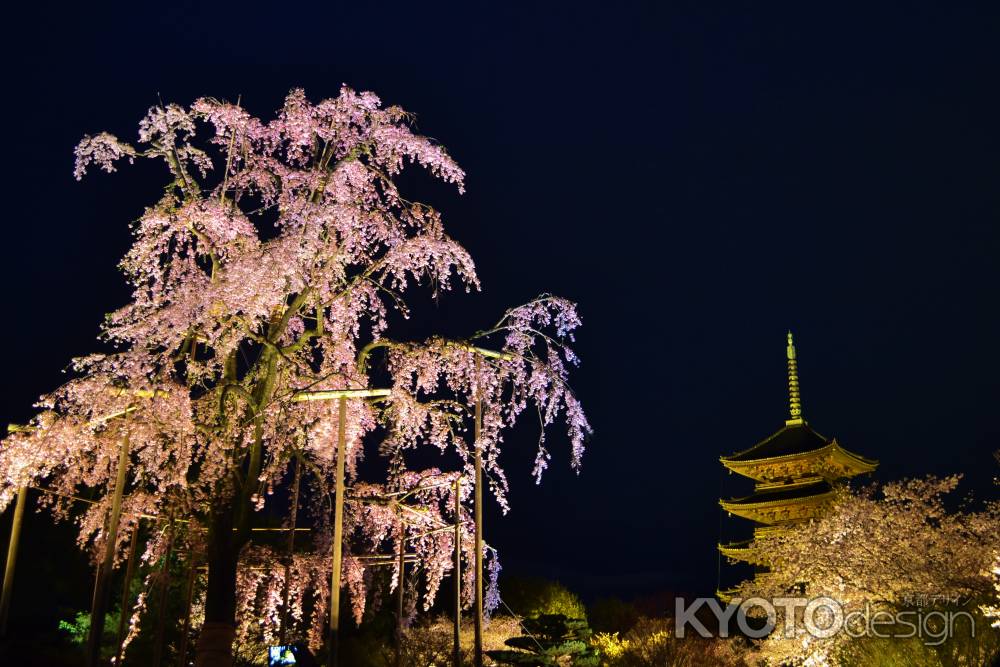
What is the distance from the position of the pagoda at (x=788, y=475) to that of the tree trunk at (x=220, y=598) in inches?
1035

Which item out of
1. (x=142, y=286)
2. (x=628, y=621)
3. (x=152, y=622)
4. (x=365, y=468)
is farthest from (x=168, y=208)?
(x=628, y=621)

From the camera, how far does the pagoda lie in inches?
1401

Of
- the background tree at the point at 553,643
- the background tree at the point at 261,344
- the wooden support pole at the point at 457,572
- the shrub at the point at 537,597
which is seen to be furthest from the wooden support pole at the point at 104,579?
→ the shrub at the point at 537,597

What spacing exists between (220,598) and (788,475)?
3021cm

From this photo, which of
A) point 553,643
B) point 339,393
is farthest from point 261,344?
point 553,643

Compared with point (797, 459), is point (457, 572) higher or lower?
lower

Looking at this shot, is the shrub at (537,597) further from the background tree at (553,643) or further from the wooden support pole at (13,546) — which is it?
the wooden support pole at (13,546)

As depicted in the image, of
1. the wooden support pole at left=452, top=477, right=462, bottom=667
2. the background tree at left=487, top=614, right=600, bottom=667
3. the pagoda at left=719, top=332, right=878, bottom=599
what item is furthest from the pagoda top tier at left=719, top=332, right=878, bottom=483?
the wooden support pole at left=452, top=477, right=462, bottom=667

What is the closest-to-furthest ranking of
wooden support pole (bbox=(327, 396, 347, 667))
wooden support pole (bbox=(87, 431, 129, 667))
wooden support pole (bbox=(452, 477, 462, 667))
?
wooden support pole (bbox=(327, 396, 347, 667))
wooden support pole (bbox=(87, 431, 129, 667))
wooden support pole (bbox=(452, 477, 462, 667))

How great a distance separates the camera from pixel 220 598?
1212 centimetres

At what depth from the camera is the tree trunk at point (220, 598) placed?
38.9ft

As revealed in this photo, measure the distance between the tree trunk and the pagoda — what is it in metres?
26.3

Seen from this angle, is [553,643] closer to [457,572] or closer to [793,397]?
[457,572]

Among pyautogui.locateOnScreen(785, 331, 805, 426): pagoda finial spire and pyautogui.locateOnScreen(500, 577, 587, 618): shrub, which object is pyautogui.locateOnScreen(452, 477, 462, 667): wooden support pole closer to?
pyautogui.locateOnScreen(500, 577, 587, 618): shrub
